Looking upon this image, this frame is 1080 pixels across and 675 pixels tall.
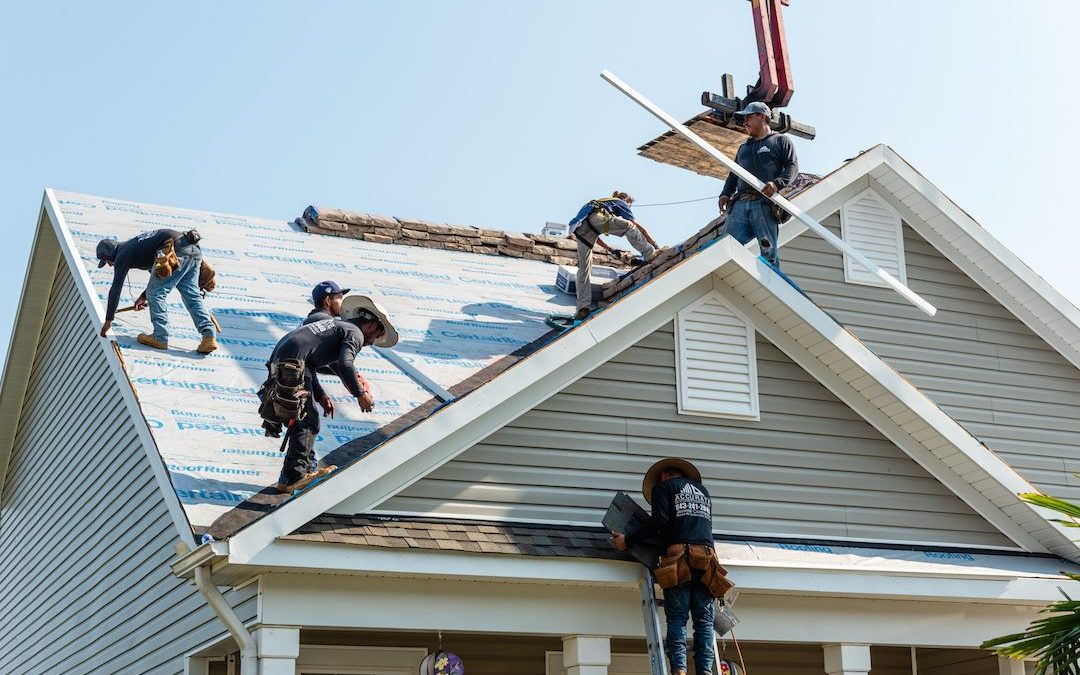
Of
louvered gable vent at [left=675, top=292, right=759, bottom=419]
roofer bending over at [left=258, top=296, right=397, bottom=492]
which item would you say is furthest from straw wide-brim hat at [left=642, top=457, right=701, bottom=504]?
roofer bending over at [left=258, top=296, right=397, bottom=492]

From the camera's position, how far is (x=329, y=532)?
8.62 metres

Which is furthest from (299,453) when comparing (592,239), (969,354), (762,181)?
(969,354)

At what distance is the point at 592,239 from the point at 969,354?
410 cm

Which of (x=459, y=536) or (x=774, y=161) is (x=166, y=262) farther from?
(x=774, y=161)

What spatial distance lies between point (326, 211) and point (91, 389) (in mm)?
4425

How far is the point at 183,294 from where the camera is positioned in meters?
12.3

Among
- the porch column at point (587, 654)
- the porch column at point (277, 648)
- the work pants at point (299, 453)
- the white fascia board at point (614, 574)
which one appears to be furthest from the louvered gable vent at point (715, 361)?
the porch column at point (277, 648)

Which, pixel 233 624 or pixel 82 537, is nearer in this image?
pixel 233 624

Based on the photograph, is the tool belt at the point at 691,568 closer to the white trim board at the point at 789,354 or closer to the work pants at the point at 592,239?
the white trim board at the point at 789,354

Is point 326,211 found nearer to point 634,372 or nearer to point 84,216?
point 84,216

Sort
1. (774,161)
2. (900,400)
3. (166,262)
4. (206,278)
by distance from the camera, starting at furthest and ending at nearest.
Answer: (774,161) → (206,278) → (166,262) → (900,400)

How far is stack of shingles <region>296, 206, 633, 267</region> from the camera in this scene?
17047 millimetres

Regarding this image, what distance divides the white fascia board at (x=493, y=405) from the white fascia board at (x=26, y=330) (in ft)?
26.6

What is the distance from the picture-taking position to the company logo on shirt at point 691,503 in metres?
9.11
